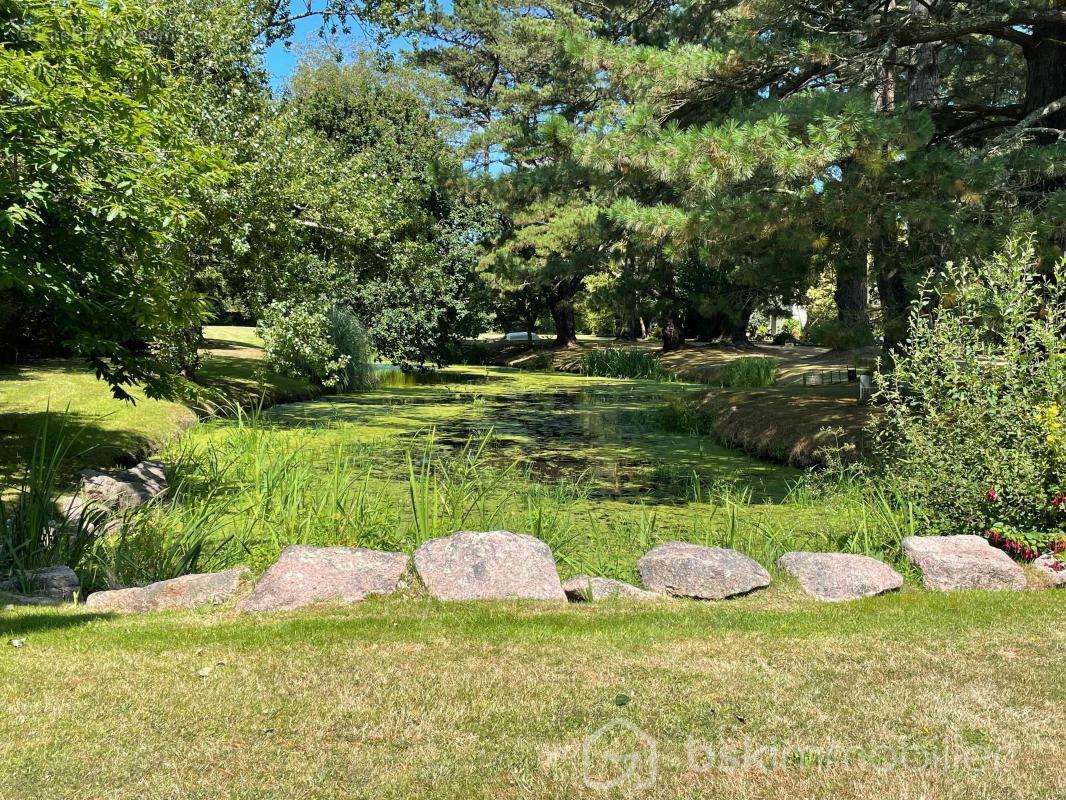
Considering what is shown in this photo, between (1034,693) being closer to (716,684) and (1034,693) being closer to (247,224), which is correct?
(716,684)

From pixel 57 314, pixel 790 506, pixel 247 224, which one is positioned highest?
pixel 247 224

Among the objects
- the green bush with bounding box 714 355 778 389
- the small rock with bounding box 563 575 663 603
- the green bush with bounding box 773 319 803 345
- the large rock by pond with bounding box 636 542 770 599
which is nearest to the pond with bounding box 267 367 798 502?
the green bush with bounding box 714 355 778 389

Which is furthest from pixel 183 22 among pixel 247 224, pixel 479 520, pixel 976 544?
pixel 976 544

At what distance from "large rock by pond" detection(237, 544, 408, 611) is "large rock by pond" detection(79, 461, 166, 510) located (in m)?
2.96

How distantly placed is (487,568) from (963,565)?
3.25 metres

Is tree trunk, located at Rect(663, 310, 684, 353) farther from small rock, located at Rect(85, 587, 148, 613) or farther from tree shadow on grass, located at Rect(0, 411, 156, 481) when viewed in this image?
small rock, located at Rect(85, 587, 148, 613)

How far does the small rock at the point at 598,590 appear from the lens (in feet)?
19.4

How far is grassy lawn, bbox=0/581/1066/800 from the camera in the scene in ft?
11.1

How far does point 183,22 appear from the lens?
53.6 feet

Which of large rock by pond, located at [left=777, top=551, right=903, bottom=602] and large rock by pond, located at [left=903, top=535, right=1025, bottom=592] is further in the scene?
large rock by pond, located at [left=903, top=535, right=1025, bottom=592]

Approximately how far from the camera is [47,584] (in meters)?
6.09

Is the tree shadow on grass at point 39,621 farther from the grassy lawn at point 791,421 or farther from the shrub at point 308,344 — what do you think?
the shrub at point 308,344

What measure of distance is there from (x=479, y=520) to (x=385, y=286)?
18.9 metres

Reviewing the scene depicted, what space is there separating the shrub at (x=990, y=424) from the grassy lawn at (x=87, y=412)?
288 inches
